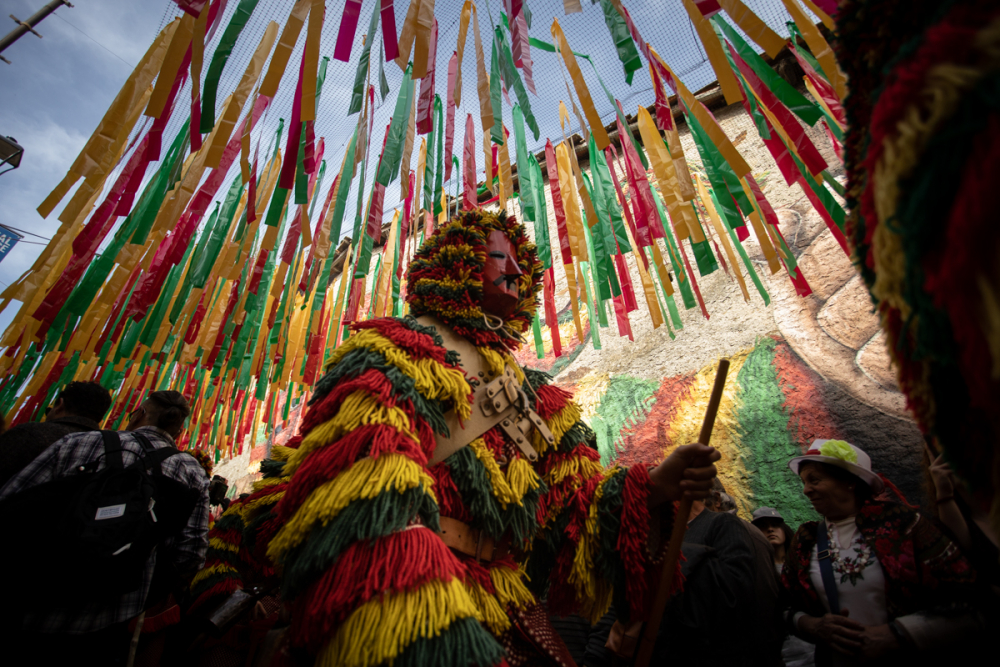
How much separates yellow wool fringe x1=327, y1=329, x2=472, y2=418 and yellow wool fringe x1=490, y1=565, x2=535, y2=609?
467mm

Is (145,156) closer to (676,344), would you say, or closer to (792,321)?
(676,344)

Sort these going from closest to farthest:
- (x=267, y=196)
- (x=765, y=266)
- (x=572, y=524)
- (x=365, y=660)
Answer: (x=365, y=660)
(x=572, y=524)
(x=267, y=196)
(x=765, y=266)

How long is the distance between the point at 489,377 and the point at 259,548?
1.06 meters

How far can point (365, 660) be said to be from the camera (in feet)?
2.70

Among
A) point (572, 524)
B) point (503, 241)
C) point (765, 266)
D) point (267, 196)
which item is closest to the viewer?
point (572, 524)

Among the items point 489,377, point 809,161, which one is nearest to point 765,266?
point 809,161

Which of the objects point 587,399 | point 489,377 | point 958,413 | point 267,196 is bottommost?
point 958,413

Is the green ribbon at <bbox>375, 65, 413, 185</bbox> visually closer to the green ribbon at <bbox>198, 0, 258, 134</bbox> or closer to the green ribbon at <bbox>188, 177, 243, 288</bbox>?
the green ribbon at <bbox>198, 0, 258, 134</bbox>

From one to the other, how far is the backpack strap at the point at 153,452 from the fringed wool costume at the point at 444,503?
1.58 feet

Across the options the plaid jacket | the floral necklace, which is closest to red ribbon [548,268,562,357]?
the floral necklace

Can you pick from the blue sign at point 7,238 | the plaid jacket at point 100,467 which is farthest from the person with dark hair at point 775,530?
the blue sign at point 7,238

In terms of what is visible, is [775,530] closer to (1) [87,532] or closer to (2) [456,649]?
(2) [456,649]

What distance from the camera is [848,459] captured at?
1881 millimetres

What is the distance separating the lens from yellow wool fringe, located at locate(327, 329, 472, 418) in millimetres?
1257
